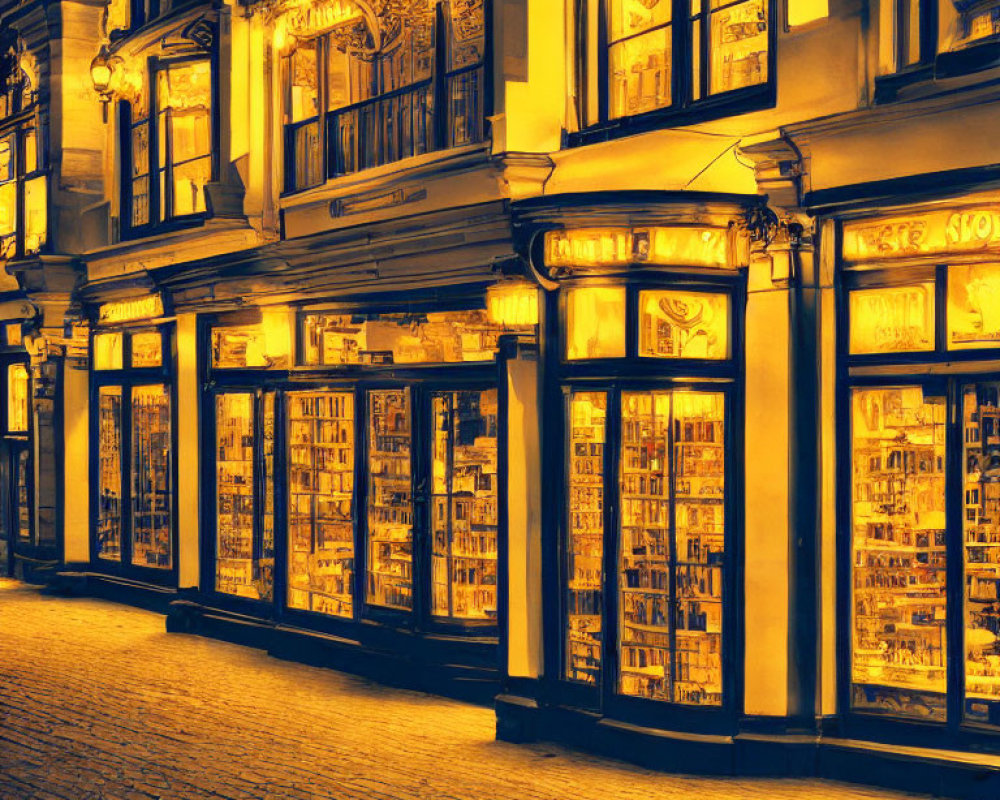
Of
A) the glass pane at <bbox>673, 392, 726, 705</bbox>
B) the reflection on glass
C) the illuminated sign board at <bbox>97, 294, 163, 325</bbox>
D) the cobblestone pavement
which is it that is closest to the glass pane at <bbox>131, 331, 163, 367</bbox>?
the illuminated sign board at <bbox>97, 294, 163, 325</bbox>

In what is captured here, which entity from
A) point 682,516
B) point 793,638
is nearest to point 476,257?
point 682,516

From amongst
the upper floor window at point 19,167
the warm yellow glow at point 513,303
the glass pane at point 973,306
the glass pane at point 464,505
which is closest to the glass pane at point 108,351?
the upper floor window at point 19,167

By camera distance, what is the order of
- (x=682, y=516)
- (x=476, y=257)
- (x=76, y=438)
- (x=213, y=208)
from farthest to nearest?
(x=76, y=438) < (x=213, y=208) < (x=476, y=257) < (x=682, y=516)

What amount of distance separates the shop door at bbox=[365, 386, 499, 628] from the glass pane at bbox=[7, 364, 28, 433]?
33.7ft

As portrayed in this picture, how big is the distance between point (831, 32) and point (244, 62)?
856 cm

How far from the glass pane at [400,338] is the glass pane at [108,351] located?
5.58m

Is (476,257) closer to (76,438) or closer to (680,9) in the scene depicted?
(680,9)

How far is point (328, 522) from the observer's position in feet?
50.2

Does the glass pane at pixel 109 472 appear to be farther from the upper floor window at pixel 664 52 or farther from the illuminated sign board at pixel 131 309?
the upper floor window at pixel 664 52

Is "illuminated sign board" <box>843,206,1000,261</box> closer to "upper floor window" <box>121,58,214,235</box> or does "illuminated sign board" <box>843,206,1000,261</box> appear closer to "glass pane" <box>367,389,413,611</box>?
"glass pane" <box>367,389,413,611</box>

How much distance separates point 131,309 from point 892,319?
39.1ft

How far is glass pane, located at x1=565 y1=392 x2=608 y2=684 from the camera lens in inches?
445

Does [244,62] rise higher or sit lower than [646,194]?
higher

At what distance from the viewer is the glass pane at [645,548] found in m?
10.9
